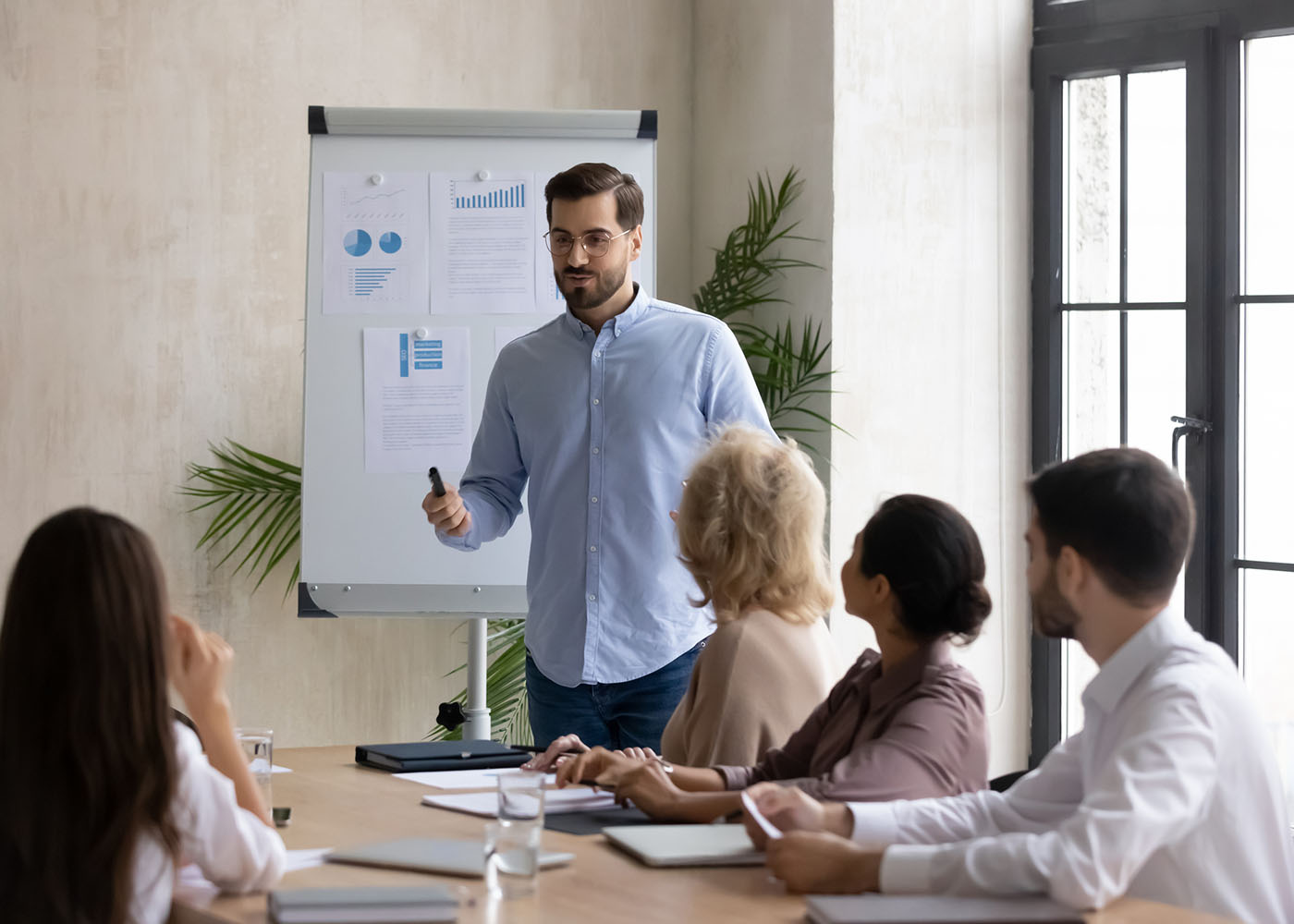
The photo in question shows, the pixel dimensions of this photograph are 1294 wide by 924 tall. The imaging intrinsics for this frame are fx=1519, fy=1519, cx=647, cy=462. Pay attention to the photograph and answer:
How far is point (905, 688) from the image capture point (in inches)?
82.7

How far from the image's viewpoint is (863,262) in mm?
4535

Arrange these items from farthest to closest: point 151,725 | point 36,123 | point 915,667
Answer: point 36,123, point 915,667, point 151,725

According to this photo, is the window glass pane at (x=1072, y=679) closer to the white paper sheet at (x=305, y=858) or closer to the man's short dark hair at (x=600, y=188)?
the man's short dark hair at (x=600, y=188)

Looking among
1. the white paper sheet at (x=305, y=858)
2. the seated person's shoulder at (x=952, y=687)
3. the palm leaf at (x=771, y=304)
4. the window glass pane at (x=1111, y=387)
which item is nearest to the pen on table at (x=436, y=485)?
the white paper sheet at (x=305, y=858)

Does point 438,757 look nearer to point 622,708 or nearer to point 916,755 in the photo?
point 622,708

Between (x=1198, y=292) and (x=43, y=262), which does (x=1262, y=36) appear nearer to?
(x=1198, y=292)

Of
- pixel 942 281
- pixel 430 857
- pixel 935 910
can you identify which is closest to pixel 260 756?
pixel 430 857

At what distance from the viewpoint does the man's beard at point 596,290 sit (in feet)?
10.8

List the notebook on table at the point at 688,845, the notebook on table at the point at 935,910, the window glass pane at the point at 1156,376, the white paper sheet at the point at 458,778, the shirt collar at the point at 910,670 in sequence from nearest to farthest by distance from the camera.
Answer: the notebook on table at the point at 935,910, the notebook on table at the point at 688,845, the shirt collar at the point at 910,670, the white paper sheet at the point at 458,778, the window glass pane at the point at 1156,376

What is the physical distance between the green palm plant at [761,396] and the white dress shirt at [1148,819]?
8.55 feet

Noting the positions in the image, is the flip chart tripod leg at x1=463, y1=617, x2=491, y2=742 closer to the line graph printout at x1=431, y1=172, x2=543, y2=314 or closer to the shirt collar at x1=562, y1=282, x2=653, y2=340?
the line graph printout at x1=431, y1=172, x2=543, y2=314

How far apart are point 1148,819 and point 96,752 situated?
1.13 m

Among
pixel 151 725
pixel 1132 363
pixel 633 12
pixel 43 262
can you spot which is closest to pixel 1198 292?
pixel 1132 363

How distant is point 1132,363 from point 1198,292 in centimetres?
32
